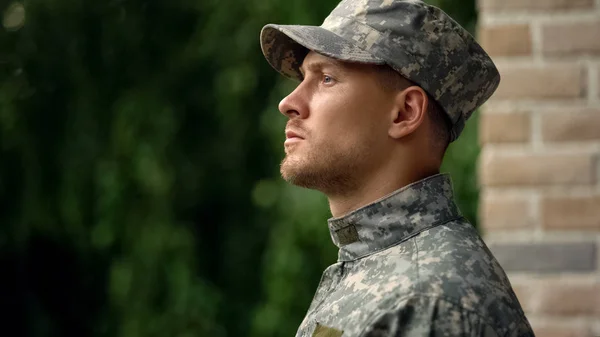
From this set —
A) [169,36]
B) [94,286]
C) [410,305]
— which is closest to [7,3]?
[169,36]

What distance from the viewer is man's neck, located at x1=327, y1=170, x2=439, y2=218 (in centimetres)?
166

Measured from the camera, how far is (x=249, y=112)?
4.26 m

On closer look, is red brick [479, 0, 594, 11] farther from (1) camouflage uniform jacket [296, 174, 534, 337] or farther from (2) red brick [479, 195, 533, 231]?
(1) camouflage uniform jacket [296, 174, 534, 337]

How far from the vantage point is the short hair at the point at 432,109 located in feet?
5.53

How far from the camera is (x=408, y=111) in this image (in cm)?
169

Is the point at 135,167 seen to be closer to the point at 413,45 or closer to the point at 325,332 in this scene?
the point at 413,45

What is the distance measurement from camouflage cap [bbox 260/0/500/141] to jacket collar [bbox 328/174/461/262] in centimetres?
16

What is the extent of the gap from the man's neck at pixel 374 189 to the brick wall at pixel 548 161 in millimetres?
548

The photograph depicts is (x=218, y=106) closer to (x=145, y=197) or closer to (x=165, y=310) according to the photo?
(x=145, y=197)

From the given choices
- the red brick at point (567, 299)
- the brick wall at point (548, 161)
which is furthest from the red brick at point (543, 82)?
the red brick at point (567, 299)

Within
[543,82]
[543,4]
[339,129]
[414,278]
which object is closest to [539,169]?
[543,82]

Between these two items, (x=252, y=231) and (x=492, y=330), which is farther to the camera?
(x=252, y=231)

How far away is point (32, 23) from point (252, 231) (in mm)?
1226

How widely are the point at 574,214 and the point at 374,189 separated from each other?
0.65 m
